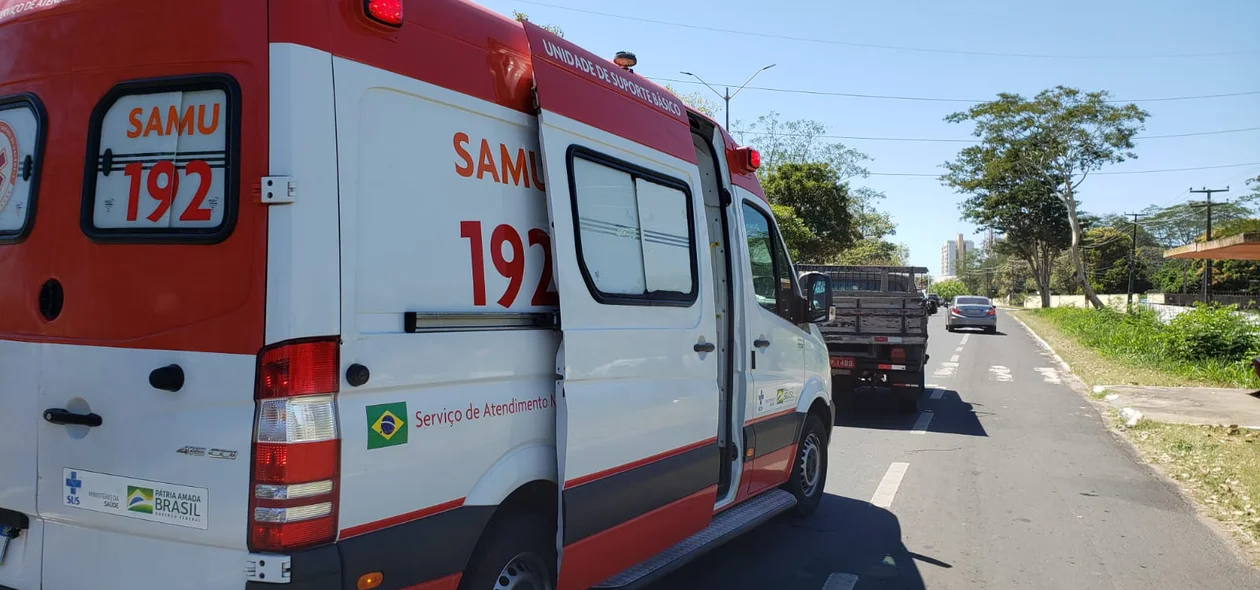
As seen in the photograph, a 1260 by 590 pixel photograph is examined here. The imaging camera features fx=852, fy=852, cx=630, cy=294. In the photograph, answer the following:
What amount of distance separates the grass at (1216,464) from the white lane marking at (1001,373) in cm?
579

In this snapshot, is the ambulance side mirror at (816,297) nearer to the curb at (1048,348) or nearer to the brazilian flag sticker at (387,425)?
→ the brazilian flag sticker at (387,425)

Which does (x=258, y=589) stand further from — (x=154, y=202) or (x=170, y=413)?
(x=154, y=202)

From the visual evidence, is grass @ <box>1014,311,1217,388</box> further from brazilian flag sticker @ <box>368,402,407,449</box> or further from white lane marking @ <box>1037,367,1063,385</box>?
brazilian flag sticker @ <box>368,402,407,449</box>

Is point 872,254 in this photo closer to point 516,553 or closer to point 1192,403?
point 1192,403

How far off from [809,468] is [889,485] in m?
1.56

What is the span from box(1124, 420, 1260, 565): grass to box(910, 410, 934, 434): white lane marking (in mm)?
2346

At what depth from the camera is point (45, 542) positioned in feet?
9.04

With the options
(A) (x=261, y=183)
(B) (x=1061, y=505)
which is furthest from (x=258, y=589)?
(B) (x=1061, y=505)

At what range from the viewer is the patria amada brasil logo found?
101 inches

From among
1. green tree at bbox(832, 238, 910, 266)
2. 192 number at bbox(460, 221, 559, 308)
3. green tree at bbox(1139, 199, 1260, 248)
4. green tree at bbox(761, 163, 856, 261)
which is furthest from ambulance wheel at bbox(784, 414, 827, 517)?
green tree at bbox(1139, 199, 1260, 248)

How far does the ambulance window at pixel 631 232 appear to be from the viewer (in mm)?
3686

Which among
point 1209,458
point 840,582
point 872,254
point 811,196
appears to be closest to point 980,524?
point 840,582

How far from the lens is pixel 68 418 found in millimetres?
2686

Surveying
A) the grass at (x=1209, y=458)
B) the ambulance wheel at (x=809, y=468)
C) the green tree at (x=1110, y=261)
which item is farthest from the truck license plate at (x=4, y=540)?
the green tree at (x=1110, y=261)
